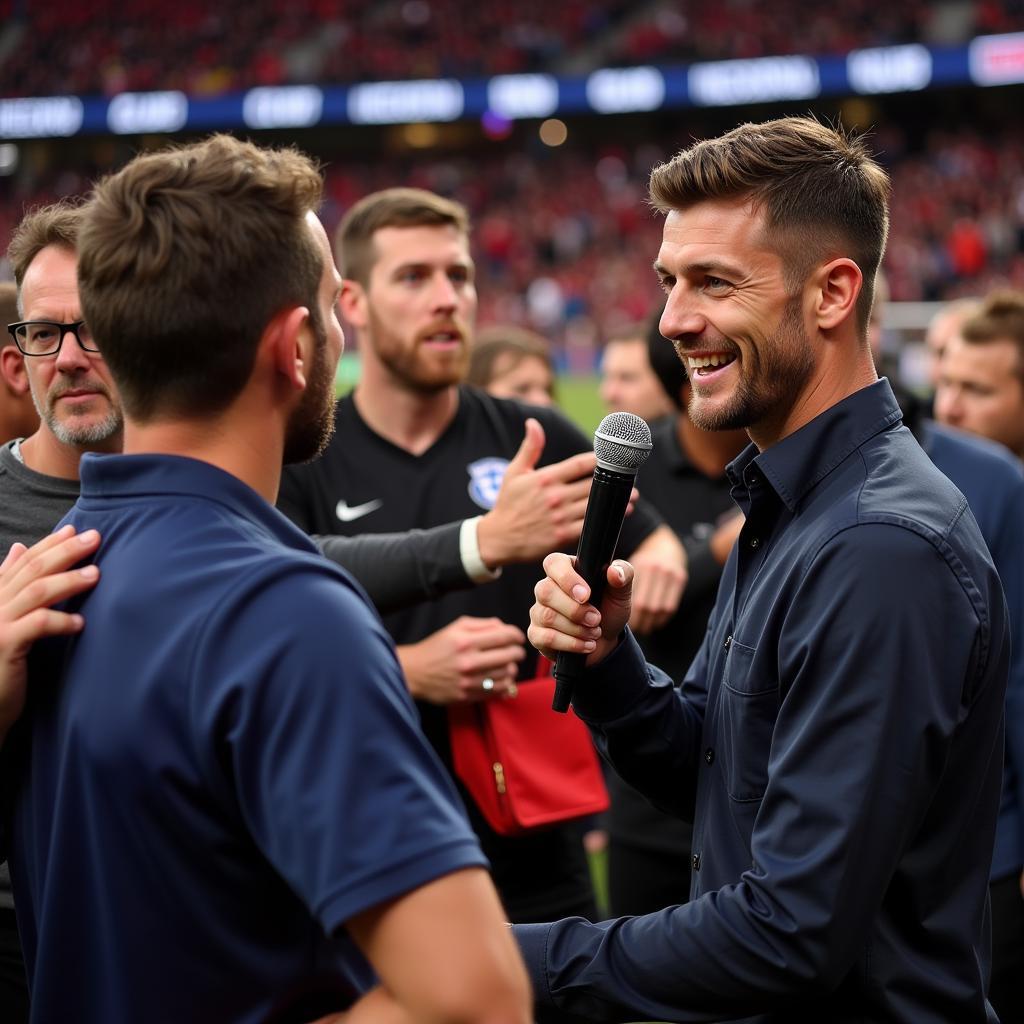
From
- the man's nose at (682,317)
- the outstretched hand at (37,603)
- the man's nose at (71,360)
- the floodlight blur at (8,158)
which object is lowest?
the outstretched hand at (37,603)

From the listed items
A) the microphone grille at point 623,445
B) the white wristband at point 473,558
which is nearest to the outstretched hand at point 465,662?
the white wristband at point 473,558

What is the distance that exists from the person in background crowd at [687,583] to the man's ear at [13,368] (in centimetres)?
205

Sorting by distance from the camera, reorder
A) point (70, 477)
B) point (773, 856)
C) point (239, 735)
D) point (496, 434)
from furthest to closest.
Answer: point (496, 434)
point (70, 477)
point (773, 856)
point (239, 735)

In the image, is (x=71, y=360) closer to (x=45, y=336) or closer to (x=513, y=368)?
(x=45, y=336)

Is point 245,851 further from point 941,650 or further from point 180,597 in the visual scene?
point 941,650

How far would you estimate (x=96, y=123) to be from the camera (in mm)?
36562

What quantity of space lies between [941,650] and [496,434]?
2192 mm

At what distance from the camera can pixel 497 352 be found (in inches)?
245

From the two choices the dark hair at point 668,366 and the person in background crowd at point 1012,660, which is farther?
the dark hair at point 668,366

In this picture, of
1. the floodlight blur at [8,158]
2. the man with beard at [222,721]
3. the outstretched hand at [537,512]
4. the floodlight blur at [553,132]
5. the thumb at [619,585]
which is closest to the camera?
the man with beard at [222,721]

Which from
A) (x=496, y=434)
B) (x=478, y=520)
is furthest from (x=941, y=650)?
(x=496, y=434)

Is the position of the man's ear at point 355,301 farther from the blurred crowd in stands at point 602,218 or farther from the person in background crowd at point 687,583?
the blurred crowd in stands at point 602,218

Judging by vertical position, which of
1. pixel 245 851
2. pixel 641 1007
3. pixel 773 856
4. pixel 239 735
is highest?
pixel 239 735

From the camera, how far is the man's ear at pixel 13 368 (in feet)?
10.9
